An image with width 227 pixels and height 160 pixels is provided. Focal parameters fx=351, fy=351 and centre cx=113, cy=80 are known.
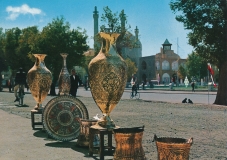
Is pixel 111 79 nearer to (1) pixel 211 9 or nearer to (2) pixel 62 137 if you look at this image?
(2) pixel 62 137

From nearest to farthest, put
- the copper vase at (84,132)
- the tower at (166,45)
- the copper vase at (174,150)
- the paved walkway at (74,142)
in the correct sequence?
1. the copper vase at (174,150)
2. the paved walkway at (74,142)
3. the copper vase at (84,132)
4. the tower at (166,45)

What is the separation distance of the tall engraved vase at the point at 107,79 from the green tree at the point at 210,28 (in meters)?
13.5

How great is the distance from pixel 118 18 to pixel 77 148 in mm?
25934

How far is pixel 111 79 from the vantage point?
17.1ft

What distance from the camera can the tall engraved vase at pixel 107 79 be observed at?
5223 millimetres

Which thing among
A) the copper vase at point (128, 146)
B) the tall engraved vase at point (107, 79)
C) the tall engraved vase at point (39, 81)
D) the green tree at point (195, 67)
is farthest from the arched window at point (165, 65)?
the copper vase at point (128, 146)

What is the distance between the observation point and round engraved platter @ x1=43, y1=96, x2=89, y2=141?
675cm

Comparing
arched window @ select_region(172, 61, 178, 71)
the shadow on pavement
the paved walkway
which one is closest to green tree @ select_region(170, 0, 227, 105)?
the paved walkway

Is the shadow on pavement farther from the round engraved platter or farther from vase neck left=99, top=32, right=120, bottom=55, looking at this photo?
vase neck left=99, top=32, right=120, bottom=55

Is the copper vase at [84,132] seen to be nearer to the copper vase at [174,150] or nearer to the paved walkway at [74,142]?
the paved walkway at [74,142]

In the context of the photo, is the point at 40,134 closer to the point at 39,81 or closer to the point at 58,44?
the point at 39,81

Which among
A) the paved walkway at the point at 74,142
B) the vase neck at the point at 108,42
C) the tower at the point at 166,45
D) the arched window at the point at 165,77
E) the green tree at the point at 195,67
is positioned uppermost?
the tower at the point at 166,45

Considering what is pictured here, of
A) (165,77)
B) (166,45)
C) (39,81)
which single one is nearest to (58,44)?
(39,81)

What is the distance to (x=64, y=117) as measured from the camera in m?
6.80
